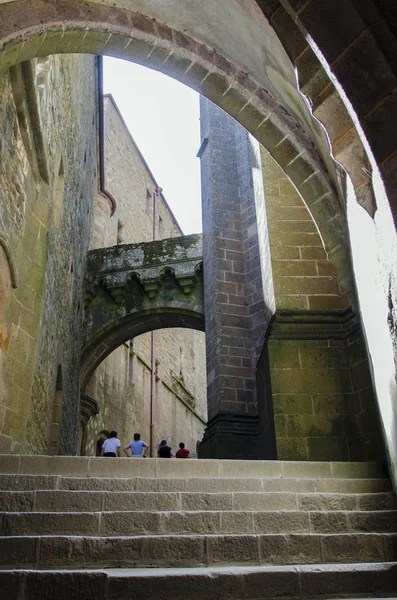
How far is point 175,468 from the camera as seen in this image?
13.4 ft

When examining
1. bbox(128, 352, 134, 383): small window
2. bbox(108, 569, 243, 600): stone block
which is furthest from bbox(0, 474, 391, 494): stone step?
bbox(128, 352, 134, 383): small window

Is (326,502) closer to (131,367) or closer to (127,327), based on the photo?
(127,327)

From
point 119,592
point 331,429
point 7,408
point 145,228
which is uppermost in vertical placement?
point 145,228

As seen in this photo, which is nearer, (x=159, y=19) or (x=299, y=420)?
(x=159, y=19)

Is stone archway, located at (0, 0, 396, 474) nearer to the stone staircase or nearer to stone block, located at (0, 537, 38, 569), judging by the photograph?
the stone staircase

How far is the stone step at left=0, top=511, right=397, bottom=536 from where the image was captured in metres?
3.18

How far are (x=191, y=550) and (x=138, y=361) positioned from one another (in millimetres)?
14543

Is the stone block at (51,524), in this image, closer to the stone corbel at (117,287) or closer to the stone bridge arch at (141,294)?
the stone bridge arch at (141,294)

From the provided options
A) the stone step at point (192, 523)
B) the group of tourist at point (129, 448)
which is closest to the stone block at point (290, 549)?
the stone step at point (192, 523)

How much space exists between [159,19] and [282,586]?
4417mm

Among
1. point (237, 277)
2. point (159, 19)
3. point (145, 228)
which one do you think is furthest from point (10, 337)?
point (145, 228)

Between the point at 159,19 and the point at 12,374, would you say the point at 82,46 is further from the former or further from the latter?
the point at 12,374

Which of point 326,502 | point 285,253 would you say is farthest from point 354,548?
point 285,253

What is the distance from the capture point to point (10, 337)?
6.69 meters
